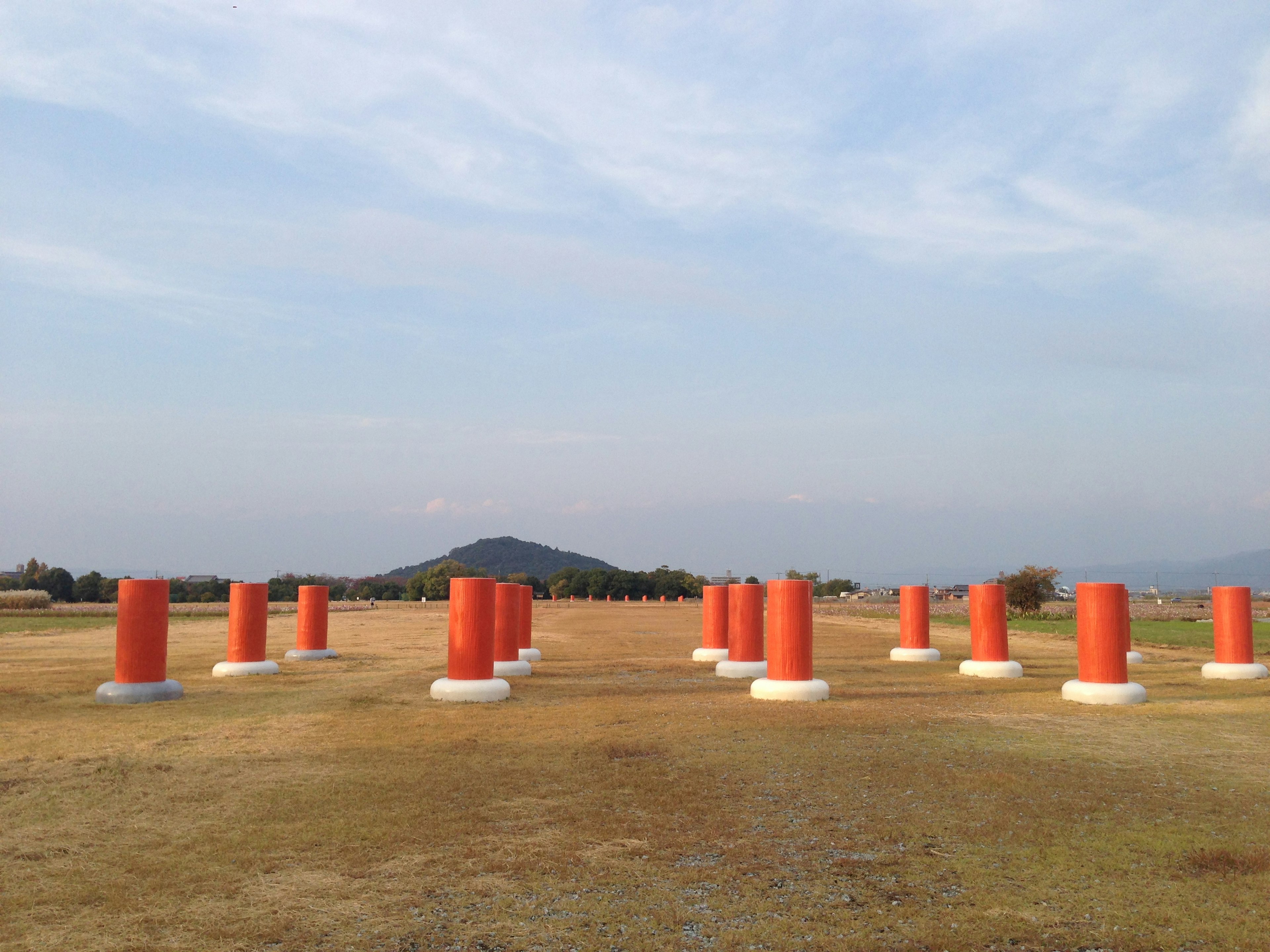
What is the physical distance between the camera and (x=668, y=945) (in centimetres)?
429

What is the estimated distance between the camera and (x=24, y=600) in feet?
141

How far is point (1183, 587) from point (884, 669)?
64.4 m

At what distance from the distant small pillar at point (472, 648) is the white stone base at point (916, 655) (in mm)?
9608

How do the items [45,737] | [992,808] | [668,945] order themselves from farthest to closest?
1. [45,737]
2. [992,808]
3. [668,945]

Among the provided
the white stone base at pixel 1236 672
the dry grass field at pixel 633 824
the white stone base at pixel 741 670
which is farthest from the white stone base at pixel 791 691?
the white stone base at pixel 1236 672

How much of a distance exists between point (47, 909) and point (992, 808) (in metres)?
6.09

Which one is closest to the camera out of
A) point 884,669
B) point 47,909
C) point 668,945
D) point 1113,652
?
point 668,945

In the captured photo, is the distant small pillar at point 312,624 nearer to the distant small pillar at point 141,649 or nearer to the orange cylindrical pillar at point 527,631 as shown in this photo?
the orange cylindrical pillar at point 527,631

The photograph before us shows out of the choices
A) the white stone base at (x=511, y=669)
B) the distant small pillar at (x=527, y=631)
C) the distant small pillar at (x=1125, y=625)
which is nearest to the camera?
the distant small pillar at (x=1125, y=625)

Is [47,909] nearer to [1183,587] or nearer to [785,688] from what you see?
[785,688]

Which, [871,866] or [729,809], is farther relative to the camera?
[729,809]

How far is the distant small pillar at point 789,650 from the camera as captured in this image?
1255 cm

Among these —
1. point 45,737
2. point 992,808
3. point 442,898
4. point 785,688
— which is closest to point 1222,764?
point 992,808

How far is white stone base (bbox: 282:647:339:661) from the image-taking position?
18594 millimetres
